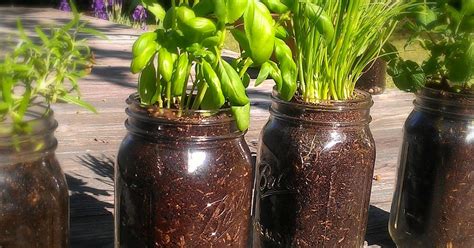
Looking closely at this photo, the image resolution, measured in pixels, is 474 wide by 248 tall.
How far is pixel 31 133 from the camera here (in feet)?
1.91

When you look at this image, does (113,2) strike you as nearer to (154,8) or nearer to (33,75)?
(154,8)

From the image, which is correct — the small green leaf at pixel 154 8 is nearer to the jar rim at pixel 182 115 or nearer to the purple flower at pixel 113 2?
the jar rim at pixel 182 115

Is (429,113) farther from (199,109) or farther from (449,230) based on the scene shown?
(199,109)

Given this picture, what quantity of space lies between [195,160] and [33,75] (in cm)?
19

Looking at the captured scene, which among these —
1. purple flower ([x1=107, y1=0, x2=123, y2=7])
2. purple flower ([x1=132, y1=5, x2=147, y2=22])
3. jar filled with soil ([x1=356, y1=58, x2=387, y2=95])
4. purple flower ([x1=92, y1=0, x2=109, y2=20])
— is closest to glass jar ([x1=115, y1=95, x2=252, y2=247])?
jar filled with soil ([x1=356, y1=58, x2=387, y2=95])

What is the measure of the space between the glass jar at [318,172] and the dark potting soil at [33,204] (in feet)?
0.99

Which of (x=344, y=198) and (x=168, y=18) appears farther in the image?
(x=344, y=198)

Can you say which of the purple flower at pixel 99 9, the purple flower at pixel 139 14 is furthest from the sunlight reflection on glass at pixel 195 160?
the purple flower at pixel 99 9

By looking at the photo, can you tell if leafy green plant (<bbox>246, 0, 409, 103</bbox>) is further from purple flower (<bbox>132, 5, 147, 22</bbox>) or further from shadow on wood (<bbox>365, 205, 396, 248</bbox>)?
purple flower (<bbox>132, 5, 147, 22</bbox>)

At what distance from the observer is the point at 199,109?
0.70 metres

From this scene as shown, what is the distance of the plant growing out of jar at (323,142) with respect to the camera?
822 millimetres

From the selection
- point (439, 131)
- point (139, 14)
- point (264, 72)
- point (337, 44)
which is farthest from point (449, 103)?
point (139, 14)

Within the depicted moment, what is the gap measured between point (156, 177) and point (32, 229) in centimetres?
13

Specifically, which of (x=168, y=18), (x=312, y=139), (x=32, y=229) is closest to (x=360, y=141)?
(x=312, y=139)
